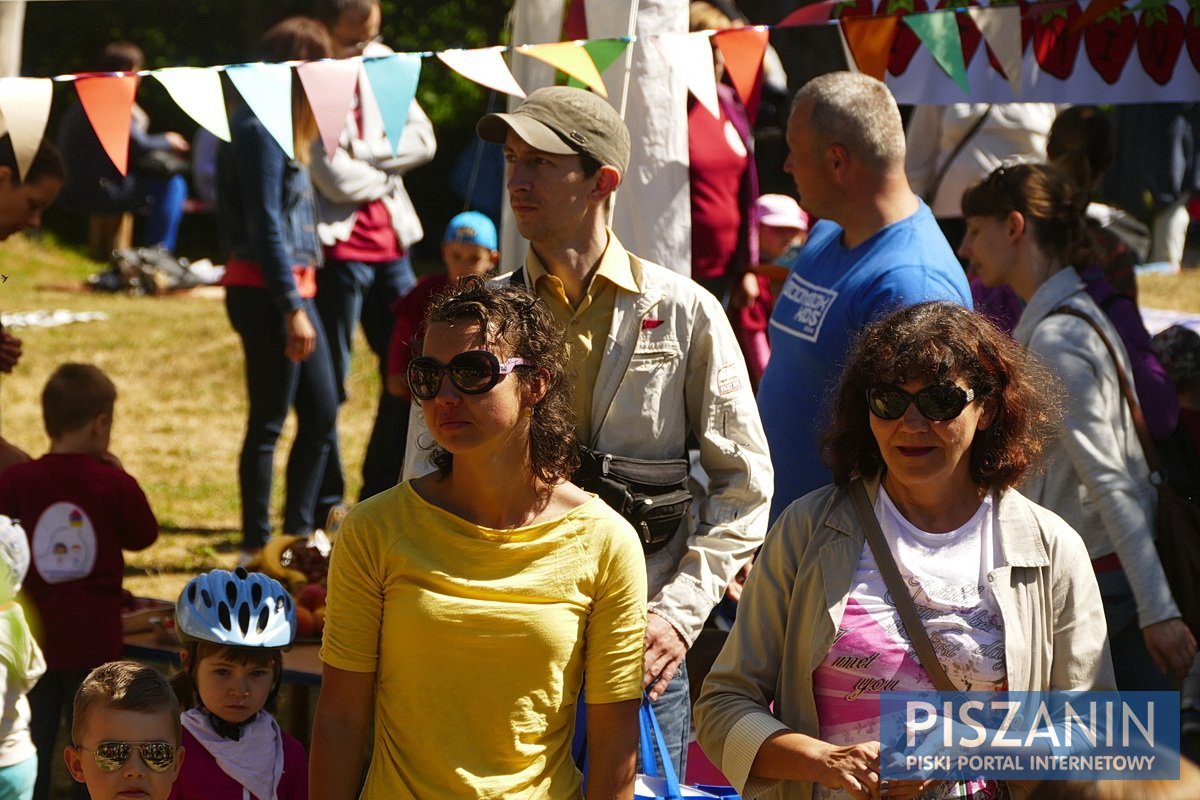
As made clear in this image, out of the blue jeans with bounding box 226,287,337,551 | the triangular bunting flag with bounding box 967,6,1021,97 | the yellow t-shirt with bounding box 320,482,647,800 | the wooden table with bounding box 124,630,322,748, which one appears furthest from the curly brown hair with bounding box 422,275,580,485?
the blue jeans with bounding box 226,287,337,551

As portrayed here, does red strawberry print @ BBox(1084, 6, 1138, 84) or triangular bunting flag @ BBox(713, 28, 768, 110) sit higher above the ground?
red strawberry print @ BBox(1084, 6, 1138, 84)

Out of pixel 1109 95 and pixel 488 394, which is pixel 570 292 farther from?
pixel 1109 95

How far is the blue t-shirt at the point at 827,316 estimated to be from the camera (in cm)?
408

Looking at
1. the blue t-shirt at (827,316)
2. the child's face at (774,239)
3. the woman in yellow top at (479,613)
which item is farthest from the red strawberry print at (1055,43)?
the woman in yellow top at (479,613)

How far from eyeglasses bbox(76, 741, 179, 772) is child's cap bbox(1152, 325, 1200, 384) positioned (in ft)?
12.7

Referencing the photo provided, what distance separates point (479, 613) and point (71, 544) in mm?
2400

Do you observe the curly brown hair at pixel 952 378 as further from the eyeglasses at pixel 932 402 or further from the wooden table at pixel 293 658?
the wooden table at pixel 293 658

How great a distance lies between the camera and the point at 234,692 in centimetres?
388

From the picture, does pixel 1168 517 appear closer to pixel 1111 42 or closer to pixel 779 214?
pixel 1111 42

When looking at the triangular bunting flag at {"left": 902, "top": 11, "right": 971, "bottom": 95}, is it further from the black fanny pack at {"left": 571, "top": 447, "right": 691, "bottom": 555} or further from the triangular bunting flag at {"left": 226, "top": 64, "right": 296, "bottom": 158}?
the black fanny pack at {"left": 571, "top": 447, "right": 691, "bottom": 555}

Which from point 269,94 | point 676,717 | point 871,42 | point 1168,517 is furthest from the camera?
point 871,42

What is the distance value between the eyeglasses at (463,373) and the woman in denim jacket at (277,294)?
3.36 meters

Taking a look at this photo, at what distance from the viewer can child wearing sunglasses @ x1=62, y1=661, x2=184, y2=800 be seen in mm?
3438

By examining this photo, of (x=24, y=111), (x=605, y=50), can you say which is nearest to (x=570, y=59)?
(x=605, y=50)
